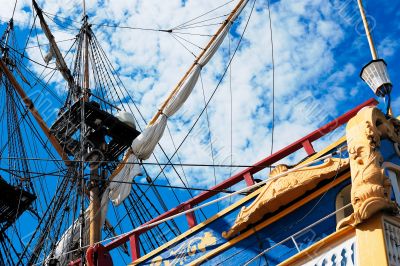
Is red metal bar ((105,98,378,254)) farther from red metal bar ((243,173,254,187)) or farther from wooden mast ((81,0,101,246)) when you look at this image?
wooden mast ((81,0,101,246))

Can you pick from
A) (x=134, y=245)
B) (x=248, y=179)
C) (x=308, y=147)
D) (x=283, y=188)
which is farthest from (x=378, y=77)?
(x=134, y=245)

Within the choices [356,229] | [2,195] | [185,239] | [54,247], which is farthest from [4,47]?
[356,229]

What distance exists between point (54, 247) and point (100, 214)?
5.40 ft

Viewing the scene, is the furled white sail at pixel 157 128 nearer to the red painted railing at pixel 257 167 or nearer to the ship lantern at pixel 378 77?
the red painted railing at pixel 257 167

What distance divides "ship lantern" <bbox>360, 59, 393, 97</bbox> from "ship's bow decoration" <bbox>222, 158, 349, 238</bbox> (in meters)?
0.95

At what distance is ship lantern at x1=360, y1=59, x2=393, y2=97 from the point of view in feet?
26.1

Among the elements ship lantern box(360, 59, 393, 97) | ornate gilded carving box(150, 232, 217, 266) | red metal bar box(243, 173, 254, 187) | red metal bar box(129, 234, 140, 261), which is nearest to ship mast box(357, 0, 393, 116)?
ship lantern box(360, 59, 393, 97)

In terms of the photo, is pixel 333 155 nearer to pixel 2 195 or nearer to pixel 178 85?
pixel 178 85

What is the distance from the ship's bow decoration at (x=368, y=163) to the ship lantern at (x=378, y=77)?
392mm

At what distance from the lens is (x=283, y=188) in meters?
8.31

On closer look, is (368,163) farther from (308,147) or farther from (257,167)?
(257,167)

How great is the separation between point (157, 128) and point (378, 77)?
7374 mm

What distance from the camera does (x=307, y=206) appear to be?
27.3 ft

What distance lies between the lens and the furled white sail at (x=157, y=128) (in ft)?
48.1
